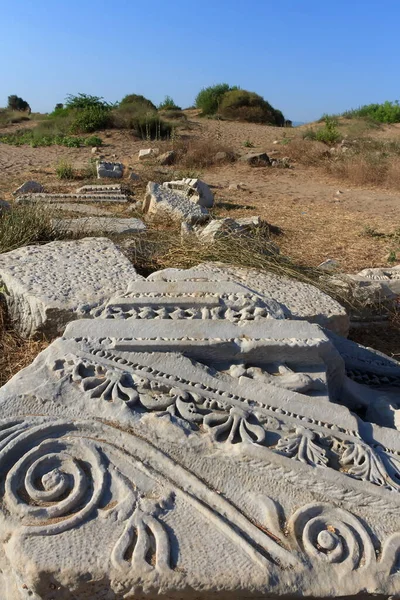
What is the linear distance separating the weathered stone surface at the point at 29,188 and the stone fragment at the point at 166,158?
10.8 feet

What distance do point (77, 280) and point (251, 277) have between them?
1.05m

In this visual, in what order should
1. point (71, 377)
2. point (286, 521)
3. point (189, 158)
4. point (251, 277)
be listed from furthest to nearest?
point (189, 158)
point (251, 277)
point (71, 377)
point (286, 521)

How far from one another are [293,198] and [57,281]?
6.53 metres

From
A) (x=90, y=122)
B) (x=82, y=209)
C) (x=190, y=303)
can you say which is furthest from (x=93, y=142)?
(x=190, y=303)

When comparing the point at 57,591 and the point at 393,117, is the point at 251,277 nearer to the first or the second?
the point at 57,591

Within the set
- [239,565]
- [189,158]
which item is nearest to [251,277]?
[239,565]

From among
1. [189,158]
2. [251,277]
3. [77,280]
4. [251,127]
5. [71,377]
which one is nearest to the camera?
[71,377]

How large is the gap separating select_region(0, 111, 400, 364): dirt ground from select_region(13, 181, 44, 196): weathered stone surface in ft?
1.05

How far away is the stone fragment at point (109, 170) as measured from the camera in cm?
868

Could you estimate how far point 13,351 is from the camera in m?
2.58

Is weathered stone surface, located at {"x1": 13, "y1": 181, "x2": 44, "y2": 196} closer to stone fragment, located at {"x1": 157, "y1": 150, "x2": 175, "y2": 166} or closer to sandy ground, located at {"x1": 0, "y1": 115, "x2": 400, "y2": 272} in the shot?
sandy ground, located at {"x1": 0, "y1": 115, "x2": 400, "y2": 272}

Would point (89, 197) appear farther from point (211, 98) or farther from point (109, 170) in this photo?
point (211, 98)

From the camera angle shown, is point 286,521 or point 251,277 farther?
point 251,277

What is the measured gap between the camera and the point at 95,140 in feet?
40.2
